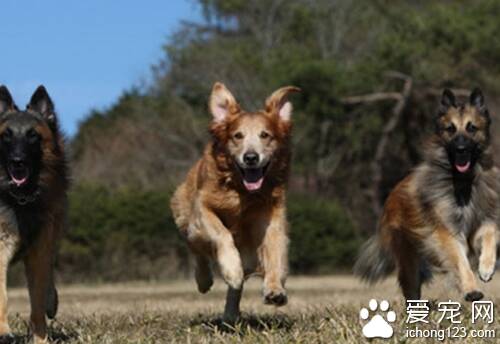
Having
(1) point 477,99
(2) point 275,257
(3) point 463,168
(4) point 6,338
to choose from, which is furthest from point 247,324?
(1) point 477,99

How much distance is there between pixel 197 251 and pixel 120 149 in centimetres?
3220

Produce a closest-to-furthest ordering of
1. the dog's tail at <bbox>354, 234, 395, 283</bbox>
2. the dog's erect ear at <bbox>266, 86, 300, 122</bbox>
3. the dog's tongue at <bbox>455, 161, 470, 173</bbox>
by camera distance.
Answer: the dog's erect ear at <bbox>266, 86, 300, 122</bbox> < the dog's tongue at <bbox>455, 161, 470, 173</bbox> < the dog's tail at <bbox>354, 234, 395, 283</bbox>

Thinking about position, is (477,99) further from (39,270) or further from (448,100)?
(39,270)

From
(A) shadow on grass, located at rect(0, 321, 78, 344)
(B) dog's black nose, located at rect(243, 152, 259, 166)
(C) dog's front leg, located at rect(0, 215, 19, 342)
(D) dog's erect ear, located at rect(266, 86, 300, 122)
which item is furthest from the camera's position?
(D) dog's erect ear, located at rect(266, 86, 300, 122)

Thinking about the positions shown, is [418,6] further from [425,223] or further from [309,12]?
[425,223]

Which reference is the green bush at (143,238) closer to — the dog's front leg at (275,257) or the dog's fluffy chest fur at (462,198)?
the dog's fluffy chest fur at (462,198)

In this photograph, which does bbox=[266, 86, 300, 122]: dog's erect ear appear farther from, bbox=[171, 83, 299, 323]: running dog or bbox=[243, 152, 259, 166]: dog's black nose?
bbox=[243, 152, 259, 166]: dog's black nose

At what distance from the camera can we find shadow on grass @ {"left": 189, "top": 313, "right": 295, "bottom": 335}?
833 cm

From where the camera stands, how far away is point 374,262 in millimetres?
12172

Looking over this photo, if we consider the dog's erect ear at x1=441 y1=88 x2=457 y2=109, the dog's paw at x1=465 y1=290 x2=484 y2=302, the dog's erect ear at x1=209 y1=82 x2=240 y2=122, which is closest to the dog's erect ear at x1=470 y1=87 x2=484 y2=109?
the dog's erect ear at x1=441 y1=88 x2=457 y2=109

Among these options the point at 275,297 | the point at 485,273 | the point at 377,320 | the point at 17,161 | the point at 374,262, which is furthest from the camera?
the point at 374,262

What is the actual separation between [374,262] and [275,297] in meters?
3.91

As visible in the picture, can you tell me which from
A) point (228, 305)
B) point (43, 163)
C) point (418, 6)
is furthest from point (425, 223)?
point (418, 6)

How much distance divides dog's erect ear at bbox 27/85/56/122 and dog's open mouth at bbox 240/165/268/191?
1.66 meters
